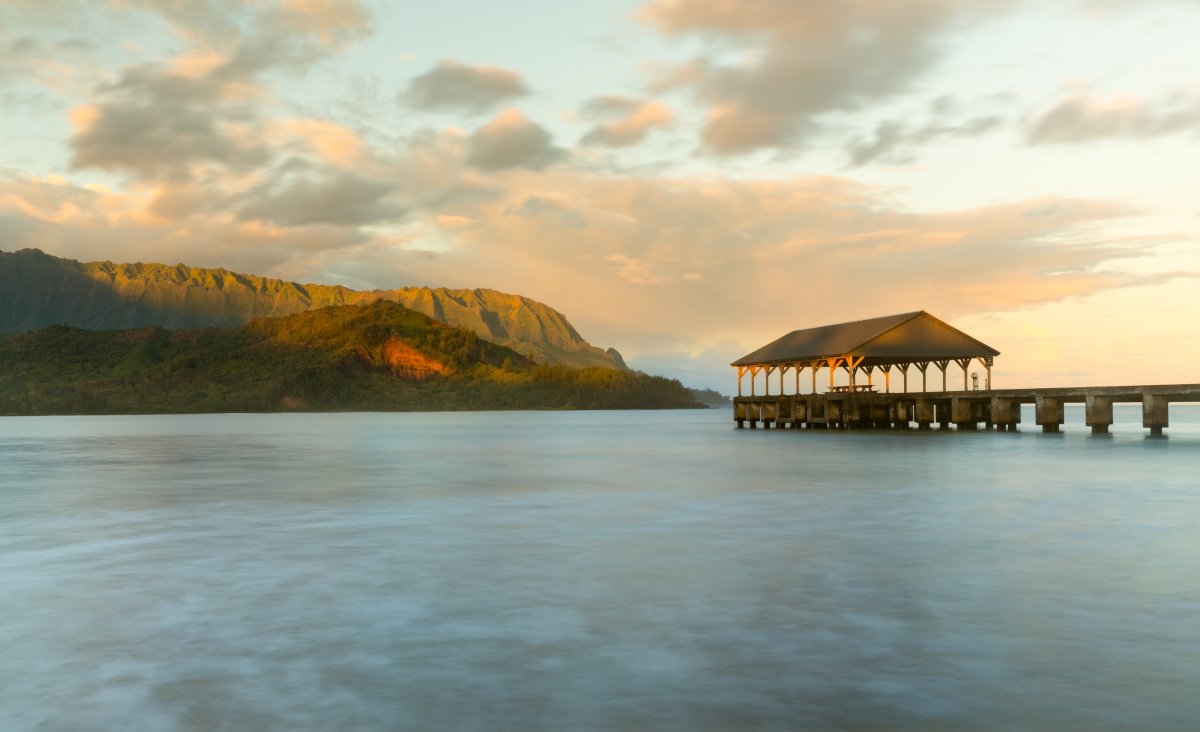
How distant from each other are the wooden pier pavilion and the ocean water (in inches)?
1254

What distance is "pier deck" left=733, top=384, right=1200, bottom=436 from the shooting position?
4894cm

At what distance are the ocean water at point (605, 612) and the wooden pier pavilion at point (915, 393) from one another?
1254 inches

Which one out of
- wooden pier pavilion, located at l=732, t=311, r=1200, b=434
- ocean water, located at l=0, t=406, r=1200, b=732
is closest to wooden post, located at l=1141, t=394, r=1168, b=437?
wooden pier pavilion, located at l=732, t=311, r=1200, b=434

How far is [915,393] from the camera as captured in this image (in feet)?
197

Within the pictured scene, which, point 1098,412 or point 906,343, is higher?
point 906,343

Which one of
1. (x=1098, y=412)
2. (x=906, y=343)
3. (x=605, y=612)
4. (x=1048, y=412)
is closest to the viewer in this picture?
(x=605, y=612)

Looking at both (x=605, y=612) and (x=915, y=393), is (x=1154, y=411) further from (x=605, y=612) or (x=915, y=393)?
(x=605, y=612)

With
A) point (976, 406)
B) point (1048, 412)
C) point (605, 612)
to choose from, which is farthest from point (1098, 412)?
point (605, 612)

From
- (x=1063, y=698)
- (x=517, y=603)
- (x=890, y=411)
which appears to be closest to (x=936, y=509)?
(x=517, y=603)

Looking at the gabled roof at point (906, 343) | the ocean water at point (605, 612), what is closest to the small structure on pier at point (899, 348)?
the gabled roof at point (906, 343)

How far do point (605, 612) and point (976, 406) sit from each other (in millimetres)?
54230

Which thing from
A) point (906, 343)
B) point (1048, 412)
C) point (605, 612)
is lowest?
point (605, 612)

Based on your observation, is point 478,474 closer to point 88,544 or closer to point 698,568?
point 88,544

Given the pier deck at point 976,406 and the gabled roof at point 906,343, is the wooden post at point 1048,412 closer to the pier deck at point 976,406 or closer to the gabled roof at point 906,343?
the pier deck at point 976,406
